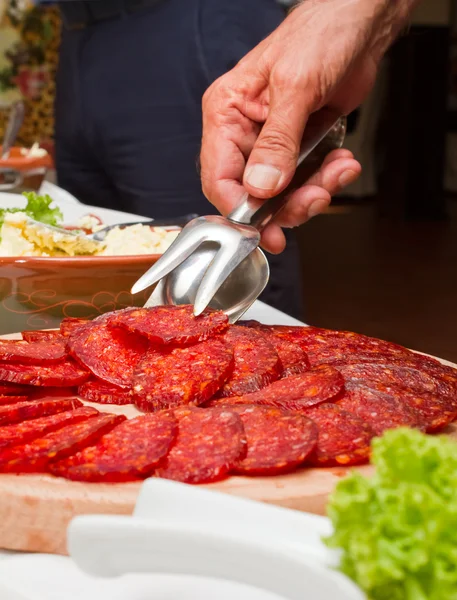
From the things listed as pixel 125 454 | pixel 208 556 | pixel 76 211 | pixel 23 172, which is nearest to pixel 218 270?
pixel 125 454

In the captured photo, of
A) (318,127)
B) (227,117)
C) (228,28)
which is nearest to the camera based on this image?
(318,127)

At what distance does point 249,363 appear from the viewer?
117 centimetres

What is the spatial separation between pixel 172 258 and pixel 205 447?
1.52ft

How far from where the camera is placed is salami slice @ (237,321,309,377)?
1213 mm

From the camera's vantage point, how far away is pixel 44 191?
2652mm

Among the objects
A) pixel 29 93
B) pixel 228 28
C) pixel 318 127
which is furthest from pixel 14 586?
pixel 29 93

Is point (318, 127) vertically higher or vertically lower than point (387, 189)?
higher

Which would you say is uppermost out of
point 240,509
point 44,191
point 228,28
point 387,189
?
point 228,28

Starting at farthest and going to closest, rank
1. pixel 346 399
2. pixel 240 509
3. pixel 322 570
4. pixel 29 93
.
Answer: pixel 29 93 < pixel 346 399 < pixel 240 509 < pixel 322 570

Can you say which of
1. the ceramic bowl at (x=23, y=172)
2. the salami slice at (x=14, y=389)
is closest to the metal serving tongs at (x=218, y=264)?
the salami slice at (x=14, y=389)

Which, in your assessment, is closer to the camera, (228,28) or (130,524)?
(130,524)

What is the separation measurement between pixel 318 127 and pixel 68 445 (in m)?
0.98

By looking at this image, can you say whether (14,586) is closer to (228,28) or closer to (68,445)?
(68,445)

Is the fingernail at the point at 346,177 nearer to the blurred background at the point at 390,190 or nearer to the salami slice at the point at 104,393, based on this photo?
the salami slice at the point at 104,393
